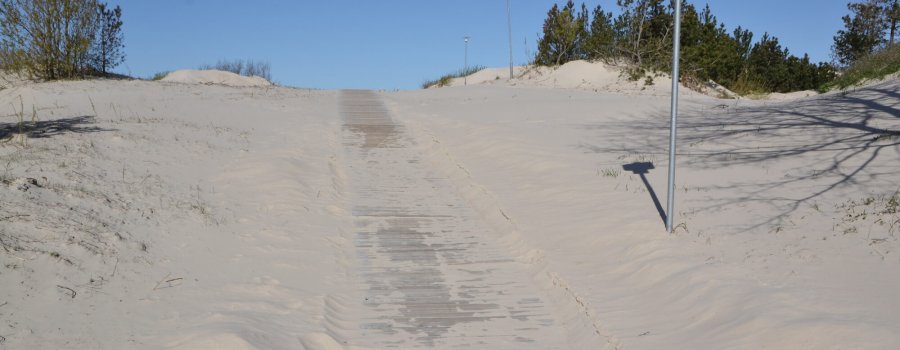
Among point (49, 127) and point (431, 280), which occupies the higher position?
point (49, 127)

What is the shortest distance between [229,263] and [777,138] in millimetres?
8879

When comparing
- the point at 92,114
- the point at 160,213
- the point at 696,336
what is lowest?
the point at 696,336

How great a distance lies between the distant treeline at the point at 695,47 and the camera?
96.5ft

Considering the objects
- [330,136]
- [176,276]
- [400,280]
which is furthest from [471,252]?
[330,136]

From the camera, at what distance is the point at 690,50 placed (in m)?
28.2

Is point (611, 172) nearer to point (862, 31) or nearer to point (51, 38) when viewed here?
point (51, 38)

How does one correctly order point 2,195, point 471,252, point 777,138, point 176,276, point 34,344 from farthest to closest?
point 777,138, point 471,252, point 2,195, point 176,276, point 34,344

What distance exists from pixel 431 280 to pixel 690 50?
76.6 ft

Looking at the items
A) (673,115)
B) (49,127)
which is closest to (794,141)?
(673,115)

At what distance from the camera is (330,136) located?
51.7 feet

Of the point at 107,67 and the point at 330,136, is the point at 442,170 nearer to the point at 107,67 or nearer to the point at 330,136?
the point at 330,136

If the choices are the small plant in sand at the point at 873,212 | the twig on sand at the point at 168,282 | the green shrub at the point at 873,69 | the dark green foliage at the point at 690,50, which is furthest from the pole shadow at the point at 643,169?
the dark green foliage at the point at 690,50

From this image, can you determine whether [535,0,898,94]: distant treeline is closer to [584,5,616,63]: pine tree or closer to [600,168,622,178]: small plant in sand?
[584,5,616,63]: pine tree

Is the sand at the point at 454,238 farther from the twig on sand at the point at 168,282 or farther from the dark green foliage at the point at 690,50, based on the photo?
the dark green foliage at the point at 690,50
